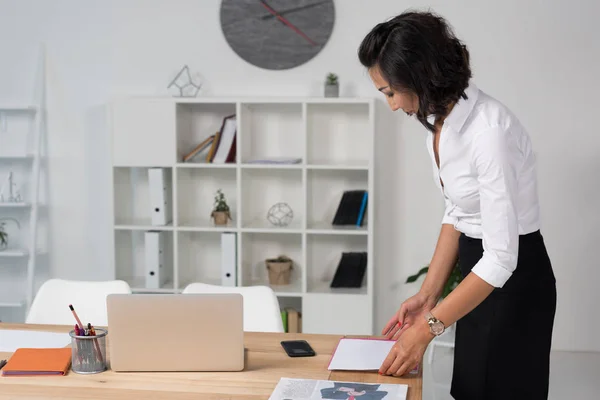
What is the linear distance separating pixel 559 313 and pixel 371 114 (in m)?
1.53

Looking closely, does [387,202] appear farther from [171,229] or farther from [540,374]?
[540,374]

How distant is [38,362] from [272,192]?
8.00 feet

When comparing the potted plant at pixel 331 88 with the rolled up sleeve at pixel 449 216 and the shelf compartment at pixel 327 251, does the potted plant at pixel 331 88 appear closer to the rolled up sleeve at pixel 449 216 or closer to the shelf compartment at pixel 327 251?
the shelf compartment at pixel 327 251

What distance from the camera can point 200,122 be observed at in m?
4.17

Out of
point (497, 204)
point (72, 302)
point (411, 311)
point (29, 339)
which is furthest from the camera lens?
point (72, 302)

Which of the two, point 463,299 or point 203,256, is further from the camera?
point 203,256

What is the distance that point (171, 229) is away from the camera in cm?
396

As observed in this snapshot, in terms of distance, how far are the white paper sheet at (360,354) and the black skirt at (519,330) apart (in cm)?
24

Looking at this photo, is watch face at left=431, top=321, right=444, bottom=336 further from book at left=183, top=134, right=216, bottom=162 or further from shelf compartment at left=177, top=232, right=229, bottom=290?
shelf compartment at left=177, top=232, right=229, bottom=290

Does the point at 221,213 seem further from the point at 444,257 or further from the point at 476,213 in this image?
the point at 476,213

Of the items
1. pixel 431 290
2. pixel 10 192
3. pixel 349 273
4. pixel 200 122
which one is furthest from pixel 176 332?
pixel 10 192

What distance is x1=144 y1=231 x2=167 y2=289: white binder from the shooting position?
399cm

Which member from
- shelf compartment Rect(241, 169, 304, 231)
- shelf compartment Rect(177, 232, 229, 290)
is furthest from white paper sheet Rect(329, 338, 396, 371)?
shelf compartment Rect(177, 232, 229, 290)

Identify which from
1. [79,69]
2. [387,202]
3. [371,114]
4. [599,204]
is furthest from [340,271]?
[79,69]
